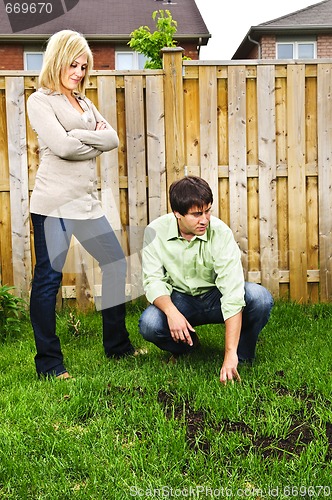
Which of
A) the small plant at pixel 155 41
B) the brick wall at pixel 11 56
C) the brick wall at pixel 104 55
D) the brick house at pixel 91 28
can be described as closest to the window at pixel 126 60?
the brick house at pixel 91 28

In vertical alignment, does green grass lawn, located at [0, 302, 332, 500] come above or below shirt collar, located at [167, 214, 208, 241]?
below

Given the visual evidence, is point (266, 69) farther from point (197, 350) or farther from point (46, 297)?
point (46, 297)

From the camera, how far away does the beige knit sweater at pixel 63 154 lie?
11.1 ft

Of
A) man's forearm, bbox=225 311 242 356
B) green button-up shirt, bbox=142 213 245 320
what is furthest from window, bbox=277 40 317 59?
man's forearm, bbox=225 311 242 356

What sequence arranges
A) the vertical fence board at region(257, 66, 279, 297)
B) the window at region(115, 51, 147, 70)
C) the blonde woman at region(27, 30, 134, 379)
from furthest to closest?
the window at region(115, 51, 147, 70) < the vertical fence board at region(257, 66, 279, 297) < the blonde woman at region(27, 30, 134, 379)

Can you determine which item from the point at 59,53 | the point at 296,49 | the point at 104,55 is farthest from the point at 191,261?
the point at 296,49

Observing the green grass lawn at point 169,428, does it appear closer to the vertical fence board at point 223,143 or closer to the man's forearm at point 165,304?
the man's forearm at point 165,304

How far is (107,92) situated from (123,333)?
6.86 ft

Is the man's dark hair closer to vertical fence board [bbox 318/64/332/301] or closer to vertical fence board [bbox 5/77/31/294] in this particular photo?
vertical fence board [bbox 5/77/31/294]

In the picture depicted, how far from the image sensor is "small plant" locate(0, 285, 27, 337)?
4625 mm

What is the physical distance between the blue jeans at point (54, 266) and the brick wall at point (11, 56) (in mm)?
17344

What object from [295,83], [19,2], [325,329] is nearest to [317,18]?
[19,2]

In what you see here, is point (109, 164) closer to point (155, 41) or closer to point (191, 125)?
point (191, 125)

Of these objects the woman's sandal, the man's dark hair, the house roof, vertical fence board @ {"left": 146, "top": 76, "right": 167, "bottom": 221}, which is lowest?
the woman's sandal
